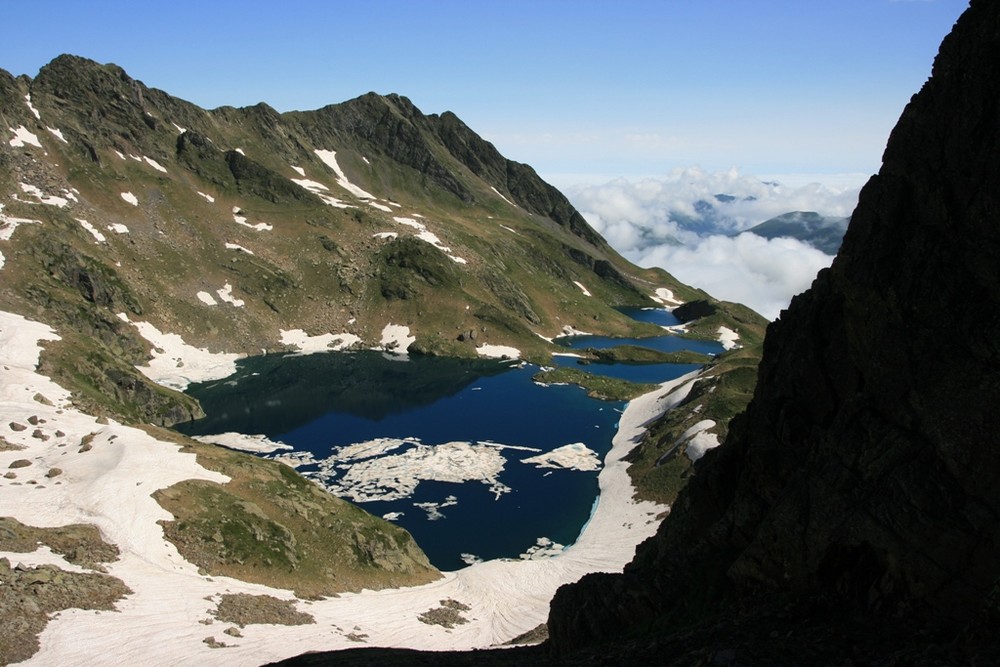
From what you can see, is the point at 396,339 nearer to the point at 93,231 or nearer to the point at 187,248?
the point at 187,248

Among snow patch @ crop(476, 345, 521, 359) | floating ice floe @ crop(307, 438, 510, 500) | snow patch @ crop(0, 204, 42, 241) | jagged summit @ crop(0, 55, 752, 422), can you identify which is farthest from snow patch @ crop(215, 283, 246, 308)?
floating ice floe @ crop(307, 438, 510, 500)

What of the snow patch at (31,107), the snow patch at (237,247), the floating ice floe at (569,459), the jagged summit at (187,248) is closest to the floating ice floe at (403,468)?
the floating ice floe at (569,459)

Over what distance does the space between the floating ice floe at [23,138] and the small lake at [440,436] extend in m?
72.4

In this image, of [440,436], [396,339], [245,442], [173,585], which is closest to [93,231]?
[396,339]

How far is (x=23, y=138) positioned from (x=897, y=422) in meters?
185

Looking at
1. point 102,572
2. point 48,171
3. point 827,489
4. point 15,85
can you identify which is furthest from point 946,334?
point 15,85

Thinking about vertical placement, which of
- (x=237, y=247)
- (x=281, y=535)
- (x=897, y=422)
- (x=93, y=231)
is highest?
(x=237, y=247)

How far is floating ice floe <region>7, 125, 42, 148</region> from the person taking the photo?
152 metres

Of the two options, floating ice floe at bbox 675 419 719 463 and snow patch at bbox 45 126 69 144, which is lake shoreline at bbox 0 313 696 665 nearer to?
floating ice floe at bbox 675 419 719 463

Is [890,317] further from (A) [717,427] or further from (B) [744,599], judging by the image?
(A) [717,427]

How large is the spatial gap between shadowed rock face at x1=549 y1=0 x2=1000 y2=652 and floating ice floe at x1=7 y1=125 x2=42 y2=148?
174 metres

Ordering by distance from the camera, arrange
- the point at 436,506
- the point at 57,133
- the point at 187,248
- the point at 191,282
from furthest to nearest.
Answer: the point at 57,133 < the point at 187,248 < the point at 191,282 < the point at 436,506

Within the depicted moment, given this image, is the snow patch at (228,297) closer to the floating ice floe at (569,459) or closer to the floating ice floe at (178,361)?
the floating ice floe at (178,361)

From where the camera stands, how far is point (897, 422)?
2211 cm
